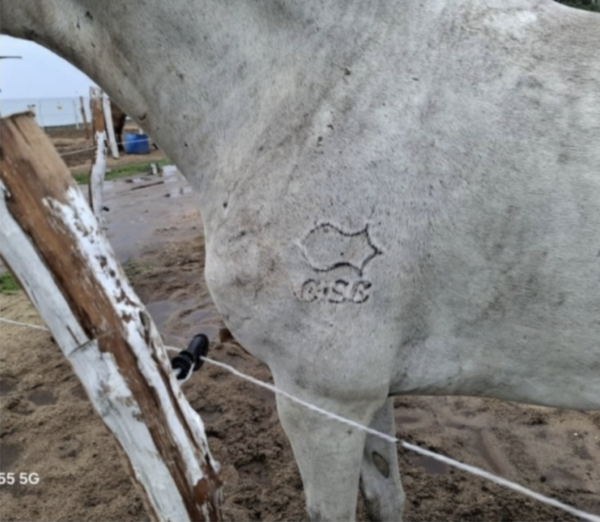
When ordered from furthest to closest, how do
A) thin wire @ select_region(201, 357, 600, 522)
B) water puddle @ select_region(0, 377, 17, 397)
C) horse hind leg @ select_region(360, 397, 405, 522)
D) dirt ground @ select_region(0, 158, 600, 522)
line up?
water puddle @ select_region(0, 377, 17, 397)
dirt ground @ select_region(0, 158, 600, 522)
horse hind leg @ select_region(360, 397, 405, 522)
thin wire @ select_region(201, 357, 600, 522)

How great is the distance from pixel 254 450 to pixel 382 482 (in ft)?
2.68

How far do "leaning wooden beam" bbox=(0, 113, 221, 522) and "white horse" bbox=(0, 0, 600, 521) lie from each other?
1.53ft

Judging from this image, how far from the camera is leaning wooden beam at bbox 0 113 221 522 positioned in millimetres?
852

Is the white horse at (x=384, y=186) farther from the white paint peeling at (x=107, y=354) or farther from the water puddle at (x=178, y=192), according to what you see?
the water puddle at (x=178, y=192)

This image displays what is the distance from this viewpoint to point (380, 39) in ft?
4.44

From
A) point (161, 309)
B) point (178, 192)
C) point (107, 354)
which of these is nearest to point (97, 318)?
point (107, 354)

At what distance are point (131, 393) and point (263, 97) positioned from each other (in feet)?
2.66

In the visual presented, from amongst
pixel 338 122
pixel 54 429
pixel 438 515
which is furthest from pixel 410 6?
pixel 54 429

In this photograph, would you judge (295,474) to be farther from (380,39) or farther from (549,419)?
(380,39)

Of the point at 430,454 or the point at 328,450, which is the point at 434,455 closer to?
the point at 430,454

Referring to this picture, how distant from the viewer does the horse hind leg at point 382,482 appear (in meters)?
1.91

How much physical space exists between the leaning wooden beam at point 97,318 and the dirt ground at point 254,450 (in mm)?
1427

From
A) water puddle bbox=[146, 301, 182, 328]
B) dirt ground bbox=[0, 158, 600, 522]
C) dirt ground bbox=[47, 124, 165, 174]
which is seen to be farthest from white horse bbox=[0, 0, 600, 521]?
dirt ground bbox=[47, 124, 165, 174]

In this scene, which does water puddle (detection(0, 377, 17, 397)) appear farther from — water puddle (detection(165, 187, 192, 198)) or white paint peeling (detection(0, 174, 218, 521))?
water puddle (detection(165, 187, 192, 198))
